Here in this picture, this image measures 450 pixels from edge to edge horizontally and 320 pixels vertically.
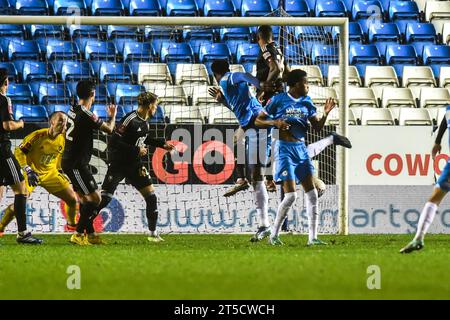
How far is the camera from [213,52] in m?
20.5

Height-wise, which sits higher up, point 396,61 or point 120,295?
point 396,61

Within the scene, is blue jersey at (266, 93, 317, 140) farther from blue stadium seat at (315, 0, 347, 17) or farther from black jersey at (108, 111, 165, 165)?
blue stadium seat at (315, 0, 347, 17)

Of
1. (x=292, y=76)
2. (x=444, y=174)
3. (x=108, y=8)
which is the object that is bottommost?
(x=444, y=174)

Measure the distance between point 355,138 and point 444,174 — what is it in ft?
19.4

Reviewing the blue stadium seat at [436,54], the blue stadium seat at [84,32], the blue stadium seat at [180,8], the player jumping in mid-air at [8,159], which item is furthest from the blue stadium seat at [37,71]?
the blue stadium seat at [436,54]

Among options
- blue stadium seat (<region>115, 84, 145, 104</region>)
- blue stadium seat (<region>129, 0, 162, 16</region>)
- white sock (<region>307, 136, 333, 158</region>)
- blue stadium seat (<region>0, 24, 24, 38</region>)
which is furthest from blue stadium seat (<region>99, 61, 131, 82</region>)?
white sock (<region>307, 136, 333, 158</region>)

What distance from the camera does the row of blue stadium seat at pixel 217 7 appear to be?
2170 centimetres

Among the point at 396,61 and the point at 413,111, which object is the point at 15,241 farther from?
the point at 396,61

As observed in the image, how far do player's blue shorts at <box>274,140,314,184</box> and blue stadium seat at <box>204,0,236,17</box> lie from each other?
9.91m

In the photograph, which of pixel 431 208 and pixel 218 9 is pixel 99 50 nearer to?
pixel 218 9

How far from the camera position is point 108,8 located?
71.6 feet

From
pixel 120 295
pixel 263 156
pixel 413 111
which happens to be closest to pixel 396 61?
pixel 413 111

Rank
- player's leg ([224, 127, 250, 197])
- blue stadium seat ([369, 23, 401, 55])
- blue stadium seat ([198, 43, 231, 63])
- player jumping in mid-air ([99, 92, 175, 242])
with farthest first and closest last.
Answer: blue stadium seat ([369, 23, 401, 55]) → blue stadium seat ([198, 43, 231, 63]) → player's leg ([224, 127, 250, 197]) → player jumping in mid-air ([99, 92, 175, 242])

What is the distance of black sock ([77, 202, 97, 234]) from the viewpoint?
1343cm
